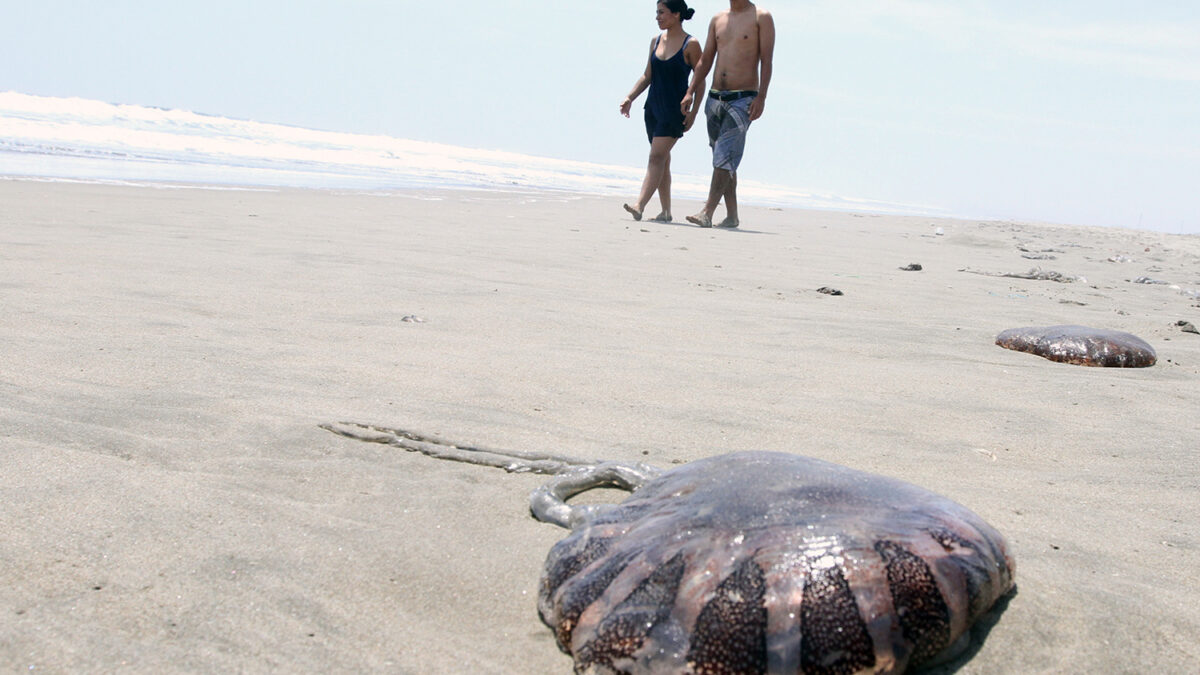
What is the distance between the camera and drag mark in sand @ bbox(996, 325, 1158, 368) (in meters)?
3.53

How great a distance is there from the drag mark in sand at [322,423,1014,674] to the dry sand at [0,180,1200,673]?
0.10 meters

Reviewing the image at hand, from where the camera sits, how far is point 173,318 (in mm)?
3342

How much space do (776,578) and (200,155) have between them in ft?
61.2

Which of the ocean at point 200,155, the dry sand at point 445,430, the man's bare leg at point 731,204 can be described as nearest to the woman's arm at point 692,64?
the man's bare leg at point 731,204

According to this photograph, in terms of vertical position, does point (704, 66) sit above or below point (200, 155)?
above

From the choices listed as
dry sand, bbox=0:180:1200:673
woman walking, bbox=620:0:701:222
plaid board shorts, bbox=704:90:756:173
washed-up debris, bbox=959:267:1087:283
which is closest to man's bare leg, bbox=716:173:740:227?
plaid board shorts, bbox=704:90:756:173

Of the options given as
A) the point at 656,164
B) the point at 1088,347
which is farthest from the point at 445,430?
the point at 656,164

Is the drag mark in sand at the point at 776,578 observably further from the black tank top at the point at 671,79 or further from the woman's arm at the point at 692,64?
the black tank top at the point at 671,79

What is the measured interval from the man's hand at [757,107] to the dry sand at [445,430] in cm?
379

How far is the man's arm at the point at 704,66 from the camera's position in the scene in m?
8.81

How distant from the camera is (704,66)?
8805 mm

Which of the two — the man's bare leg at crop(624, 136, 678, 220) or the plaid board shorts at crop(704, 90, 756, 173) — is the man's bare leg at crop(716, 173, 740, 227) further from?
the man's bare leg at crop(624, 136, 678, 220)

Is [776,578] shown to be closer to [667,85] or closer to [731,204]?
[731,204]

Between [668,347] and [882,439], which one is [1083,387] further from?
[668,347]
